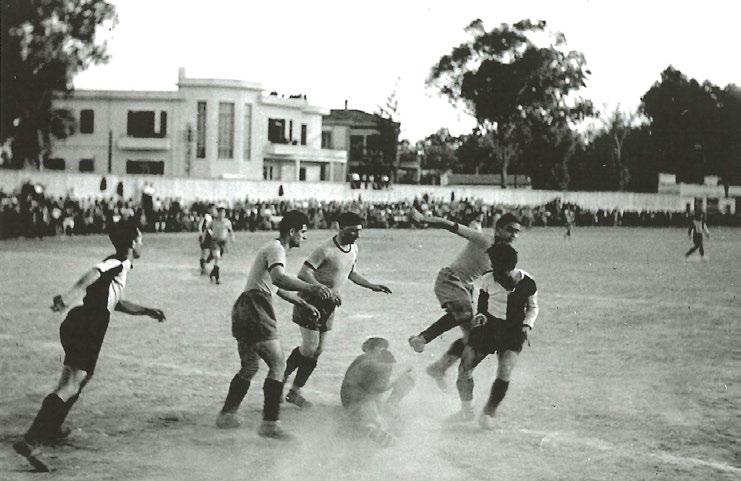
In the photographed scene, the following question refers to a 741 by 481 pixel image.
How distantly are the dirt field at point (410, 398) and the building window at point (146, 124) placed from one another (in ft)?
126

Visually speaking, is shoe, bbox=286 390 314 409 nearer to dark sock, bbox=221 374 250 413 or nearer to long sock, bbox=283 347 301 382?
long sock, bbox=283 347 301 382

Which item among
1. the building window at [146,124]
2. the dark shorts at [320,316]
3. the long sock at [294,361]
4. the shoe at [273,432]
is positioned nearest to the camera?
the shoe at [273,432]

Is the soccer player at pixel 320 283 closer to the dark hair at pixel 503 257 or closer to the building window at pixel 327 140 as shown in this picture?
the dark hair at pixel 503 257

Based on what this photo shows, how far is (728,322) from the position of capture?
596 inches

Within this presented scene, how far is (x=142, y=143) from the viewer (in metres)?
56.2

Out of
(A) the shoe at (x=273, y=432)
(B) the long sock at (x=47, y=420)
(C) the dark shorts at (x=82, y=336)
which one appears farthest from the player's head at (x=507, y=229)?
(B) the long sock at (x=47, y=420)

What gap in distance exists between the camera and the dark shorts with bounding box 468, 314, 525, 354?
25.9 ft

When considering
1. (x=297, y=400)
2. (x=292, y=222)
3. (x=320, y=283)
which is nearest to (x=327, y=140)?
(x=320, y=283)

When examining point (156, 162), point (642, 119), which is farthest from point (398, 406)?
point (642, 119)

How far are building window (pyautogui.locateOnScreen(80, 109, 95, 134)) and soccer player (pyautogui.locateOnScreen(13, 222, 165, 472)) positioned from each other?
169 ft

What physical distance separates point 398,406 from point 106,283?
107 inches

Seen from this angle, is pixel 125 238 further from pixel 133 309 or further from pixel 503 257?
pixel 503 257

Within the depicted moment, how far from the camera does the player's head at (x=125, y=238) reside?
7.00 m

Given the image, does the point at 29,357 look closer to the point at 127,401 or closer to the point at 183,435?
the point at 127,401
